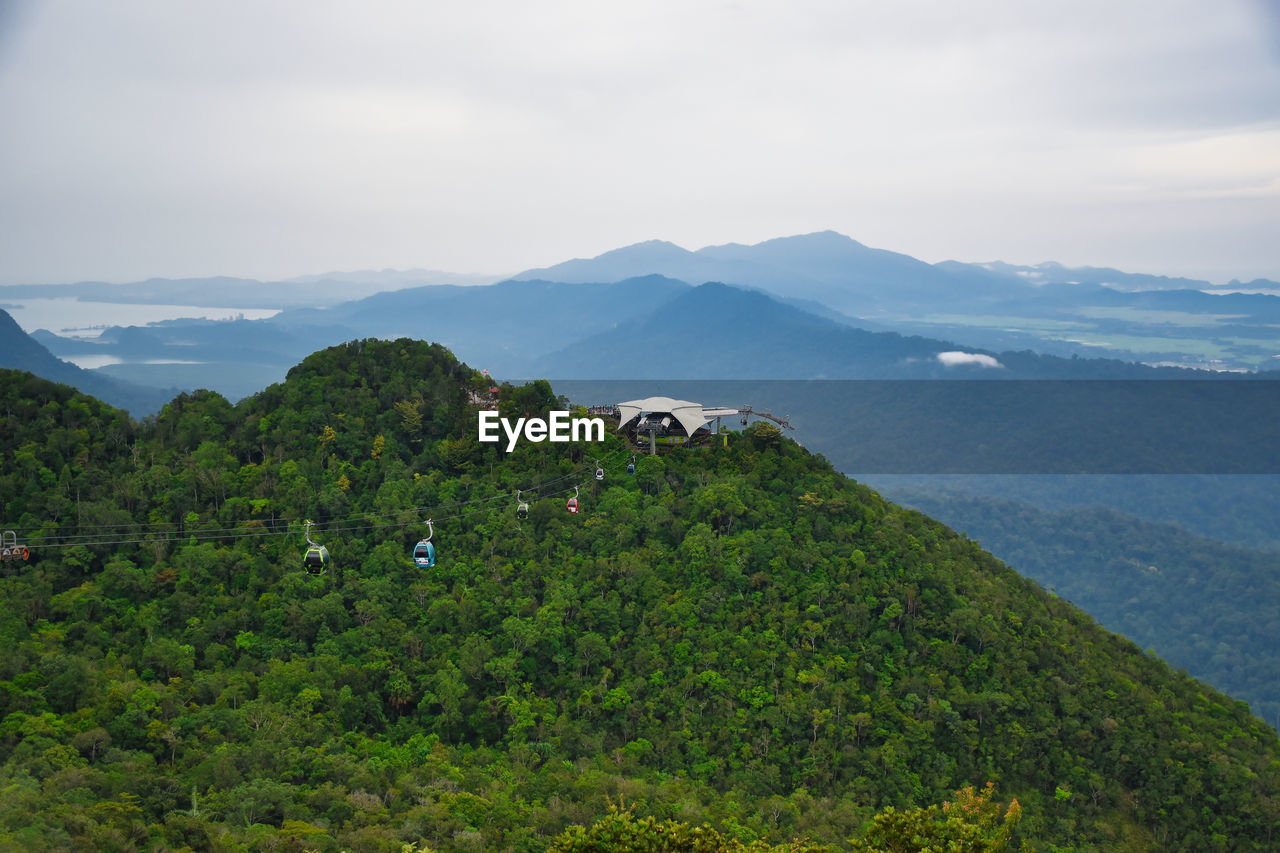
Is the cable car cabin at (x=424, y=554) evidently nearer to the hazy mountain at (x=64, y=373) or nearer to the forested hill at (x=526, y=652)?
the forested hill at (x=526, y=652)

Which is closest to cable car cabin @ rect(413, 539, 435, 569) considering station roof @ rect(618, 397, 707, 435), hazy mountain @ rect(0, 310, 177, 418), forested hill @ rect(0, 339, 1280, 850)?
forested hill @ rect(0, 339, 1280, 850)

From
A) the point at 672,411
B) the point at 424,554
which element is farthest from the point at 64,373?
the point at 424,554

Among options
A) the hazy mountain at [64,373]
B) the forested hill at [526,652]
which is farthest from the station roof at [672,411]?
the hazy mountain at [64,373]

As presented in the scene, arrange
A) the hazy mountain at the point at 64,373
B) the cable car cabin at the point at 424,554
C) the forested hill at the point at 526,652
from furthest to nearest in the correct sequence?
the hazy mountain at the point at 64,373
the cable car cabin at the point at 424,554
the forested hill at the point at 526,652

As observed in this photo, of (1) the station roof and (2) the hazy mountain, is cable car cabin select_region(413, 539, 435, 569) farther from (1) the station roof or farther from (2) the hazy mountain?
(2) the hazy mountain

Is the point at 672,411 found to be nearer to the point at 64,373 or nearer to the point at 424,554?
the point at 424,554

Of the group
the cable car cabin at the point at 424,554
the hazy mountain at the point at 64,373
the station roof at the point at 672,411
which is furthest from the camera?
the hazy mountain at the point at 64,373
